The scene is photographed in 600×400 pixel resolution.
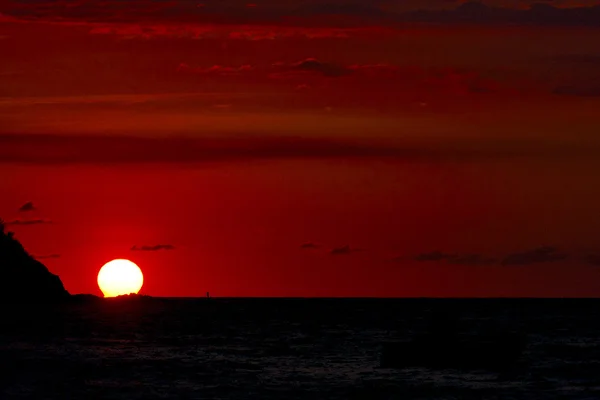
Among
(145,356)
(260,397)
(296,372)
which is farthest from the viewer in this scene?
(145,356)

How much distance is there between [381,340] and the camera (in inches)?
4090

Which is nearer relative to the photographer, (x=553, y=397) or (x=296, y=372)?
(x=553, y=397)

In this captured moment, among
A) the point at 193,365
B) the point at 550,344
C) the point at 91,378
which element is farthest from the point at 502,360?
the point at 550,344

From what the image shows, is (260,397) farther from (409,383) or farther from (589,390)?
(589,390)

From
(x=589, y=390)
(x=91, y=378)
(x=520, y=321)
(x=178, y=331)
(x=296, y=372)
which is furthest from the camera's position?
(x=520, y=321)

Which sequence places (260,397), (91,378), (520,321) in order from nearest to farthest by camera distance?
1. (260,397)
2. (91,378)
3. (520,321)

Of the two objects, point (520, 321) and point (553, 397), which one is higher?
point (520, 321)

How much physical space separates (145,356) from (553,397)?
32426 millimetres

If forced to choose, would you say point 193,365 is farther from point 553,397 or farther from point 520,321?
point 520,321

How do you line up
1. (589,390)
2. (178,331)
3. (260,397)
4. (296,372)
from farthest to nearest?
(178,331), (296,372), (589,390), (260,397)

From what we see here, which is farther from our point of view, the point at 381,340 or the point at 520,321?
the point at 520,321

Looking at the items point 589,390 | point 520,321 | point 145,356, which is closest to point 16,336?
point 145,356

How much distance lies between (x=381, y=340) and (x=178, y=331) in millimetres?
23616

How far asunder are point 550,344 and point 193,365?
3850 centimetres
